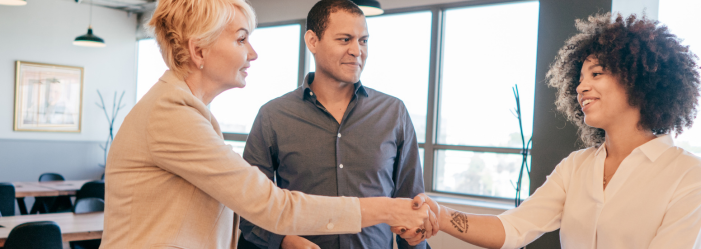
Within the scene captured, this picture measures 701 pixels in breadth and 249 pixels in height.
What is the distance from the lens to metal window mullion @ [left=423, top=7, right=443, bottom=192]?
5.62 metres

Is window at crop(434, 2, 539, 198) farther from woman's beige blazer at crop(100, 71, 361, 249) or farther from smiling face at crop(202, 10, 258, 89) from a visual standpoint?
woman's beige blazer at crop(100, 71, 361, 249)

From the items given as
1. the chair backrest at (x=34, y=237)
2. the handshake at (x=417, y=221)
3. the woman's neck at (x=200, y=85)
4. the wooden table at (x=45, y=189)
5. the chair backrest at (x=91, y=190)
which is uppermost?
the woman's neck at (x=200, y=85)

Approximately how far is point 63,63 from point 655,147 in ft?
28.4

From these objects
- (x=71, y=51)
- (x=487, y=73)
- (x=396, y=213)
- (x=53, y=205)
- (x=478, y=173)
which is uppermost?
(x=71, y=51)

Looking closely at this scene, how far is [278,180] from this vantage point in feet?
6.64

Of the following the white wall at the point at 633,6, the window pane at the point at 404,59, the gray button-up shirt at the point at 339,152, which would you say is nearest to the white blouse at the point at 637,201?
the gray button-up shirt at the point at 339,152

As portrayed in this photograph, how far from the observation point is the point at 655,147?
5.12ft

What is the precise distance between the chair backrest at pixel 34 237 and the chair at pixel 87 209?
42.2 inches

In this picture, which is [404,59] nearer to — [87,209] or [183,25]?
[87,209]

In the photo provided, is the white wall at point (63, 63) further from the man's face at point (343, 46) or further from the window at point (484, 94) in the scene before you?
Answer: the man's face at point (343, 46)

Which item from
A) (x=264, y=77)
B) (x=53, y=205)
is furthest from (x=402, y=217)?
(x=264, y=77)

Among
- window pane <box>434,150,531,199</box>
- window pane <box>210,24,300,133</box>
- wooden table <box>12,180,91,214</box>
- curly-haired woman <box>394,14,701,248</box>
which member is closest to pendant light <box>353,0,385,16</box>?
window pane <box>434,150,531,199</box>

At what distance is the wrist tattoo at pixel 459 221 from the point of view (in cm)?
199

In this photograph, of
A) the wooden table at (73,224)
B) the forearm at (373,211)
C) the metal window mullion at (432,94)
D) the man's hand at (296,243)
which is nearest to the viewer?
the forearm at (373,211)
